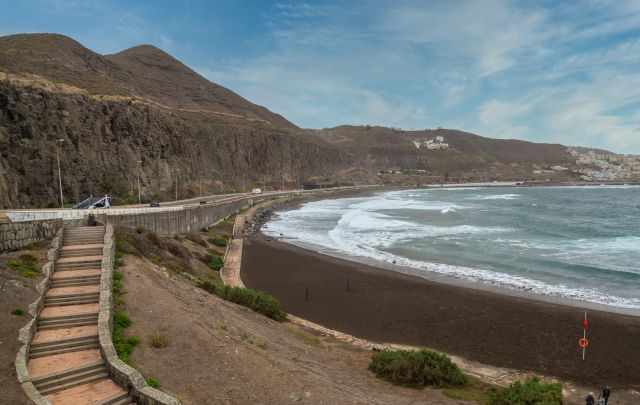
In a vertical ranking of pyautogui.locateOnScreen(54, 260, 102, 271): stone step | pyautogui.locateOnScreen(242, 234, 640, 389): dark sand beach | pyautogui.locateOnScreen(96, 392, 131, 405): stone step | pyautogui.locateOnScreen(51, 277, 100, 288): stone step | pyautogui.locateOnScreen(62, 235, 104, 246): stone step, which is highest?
pyautogui.locateOnScreen(62, 235, 104, 246): stone step

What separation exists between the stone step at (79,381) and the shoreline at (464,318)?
33.5 ft

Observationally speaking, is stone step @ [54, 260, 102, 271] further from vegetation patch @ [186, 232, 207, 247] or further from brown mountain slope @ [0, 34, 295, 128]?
brown mountain slope @ [0, 34, 295, 128]

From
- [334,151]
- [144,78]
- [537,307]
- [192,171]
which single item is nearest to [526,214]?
[537,307]

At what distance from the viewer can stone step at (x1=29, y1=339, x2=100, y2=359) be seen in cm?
979

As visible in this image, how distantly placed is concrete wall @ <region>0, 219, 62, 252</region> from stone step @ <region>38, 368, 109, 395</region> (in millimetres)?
9379

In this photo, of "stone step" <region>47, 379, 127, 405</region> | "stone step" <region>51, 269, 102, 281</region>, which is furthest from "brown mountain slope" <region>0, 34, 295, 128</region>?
"stone step" <region>47, 379, 127, 405</region>

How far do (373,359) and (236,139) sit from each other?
90366 mm

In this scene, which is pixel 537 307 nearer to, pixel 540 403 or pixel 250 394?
pixel 540 403

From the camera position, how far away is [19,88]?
131 ft

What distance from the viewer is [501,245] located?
37969mm

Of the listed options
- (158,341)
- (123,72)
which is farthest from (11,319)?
(123,72)

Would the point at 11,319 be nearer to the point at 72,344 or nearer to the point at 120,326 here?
the point at 72,344

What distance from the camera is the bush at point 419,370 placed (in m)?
12.1

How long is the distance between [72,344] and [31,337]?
3.10 feet
